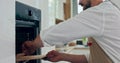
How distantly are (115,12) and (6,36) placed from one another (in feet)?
1.90

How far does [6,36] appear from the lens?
73cm

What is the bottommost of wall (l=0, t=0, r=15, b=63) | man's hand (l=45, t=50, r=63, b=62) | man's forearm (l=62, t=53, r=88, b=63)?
man's forearm (l=62, t=53, r=88, b=63)

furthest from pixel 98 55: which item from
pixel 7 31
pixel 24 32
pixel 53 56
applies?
pixel 7 31

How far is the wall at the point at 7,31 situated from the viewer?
0.69 m

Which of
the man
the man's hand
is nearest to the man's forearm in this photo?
the man's hand

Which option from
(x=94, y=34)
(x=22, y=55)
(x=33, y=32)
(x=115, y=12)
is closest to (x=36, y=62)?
(x=33, y=32)

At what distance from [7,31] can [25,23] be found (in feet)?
1.27

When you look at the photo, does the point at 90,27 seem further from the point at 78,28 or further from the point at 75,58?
the point at 75,58

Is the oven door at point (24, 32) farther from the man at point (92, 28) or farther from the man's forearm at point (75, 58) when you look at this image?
the man's forearm at point (75, 58)

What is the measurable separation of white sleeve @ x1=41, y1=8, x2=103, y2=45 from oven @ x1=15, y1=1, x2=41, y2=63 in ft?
0.48

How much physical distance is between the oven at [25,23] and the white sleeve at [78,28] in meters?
0.15

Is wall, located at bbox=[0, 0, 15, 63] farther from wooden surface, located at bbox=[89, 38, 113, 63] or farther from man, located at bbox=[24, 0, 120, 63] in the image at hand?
wooden surface, located at bbox=[89, 38, 113, 63]

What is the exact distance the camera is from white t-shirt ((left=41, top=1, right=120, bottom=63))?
1.01 m

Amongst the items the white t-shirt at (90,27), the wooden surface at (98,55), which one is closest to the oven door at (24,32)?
the white t-shirt at (90,27)
